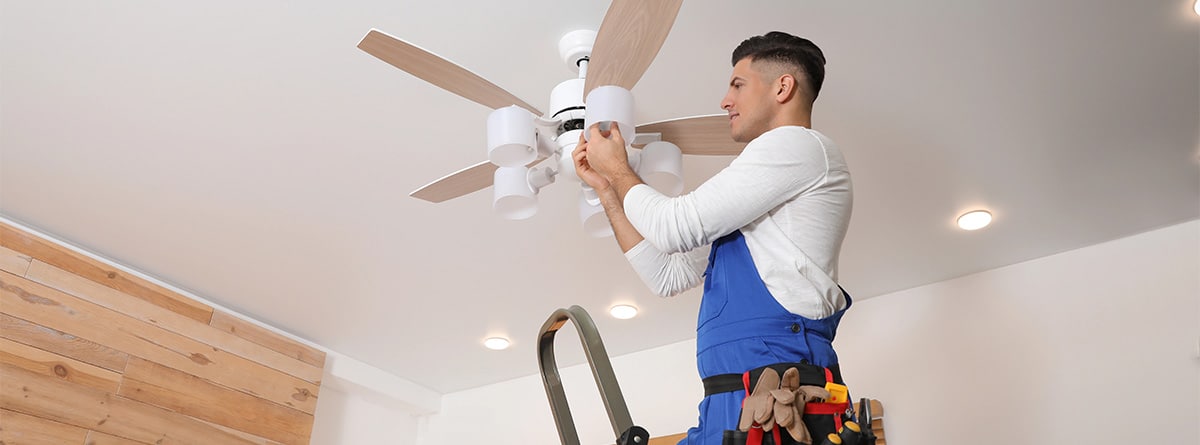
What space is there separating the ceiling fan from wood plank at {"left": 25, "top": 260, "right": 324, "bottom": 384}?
195 centimetres

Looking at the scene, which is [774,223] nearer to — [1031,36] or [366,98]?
[1031,36]

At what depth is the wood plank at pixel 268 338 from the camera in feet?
12.9

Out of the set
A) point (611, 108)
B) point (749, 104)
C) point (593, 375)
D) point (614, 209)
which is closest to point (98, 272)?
point (611, 108)

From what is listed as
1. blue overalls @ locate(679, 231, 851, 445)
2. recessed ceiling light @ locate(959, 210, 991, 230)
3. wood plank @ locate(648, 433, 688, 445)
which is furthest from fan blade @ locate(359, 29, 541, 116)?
wood plank @ locate(648, 433, 688, 445)

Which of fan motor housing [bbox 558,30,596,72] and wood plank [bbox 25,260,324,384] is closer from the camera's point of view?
fan motor housing [bbox 558,30,596,72]

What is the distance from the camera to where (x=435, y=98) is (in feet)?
8.27

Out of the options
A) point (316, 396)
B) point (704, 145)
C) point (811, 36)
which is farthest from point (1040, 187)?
point (316, 396)

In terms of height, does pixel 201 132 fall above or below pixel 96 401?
above

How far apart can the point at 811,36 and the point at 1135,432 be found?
1.87m

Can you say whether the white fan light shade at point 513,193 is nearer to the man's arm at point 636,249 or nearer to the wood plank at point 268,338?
the man's arm at point 636,249

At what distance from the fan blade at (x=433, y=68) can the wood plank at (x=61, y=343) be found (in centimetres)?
225

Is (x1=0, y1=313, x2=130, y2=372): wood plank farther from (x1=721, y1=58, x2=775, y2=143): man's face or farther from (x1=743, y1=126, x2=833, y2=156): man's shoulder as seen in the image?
(x1=743, y1=126, x2=833, y2=156): man's shoulder

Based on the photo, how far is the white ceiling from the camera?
224 centimetres

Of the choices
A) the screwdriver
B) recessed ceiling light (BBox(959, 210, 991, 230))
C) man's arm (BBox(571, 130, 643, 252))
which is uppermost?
recessed ceiling light (BBox(959, 210, 991, 230))
